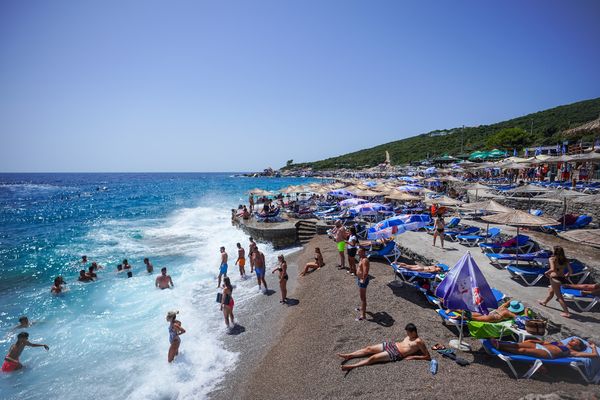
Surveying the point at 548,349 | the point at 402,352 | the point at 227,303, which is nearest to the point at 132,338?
the point at 227,303

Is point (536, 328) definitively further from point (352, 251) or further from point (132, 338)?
point (132, 338)

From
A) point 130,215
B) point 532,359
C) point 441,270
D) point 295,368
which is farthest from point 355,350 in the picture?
point 130,215

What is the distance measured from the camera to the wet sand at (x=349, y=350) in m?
4.52

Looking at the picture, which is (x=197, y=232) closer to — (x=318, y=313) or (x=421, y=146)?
(x=318, y=313)

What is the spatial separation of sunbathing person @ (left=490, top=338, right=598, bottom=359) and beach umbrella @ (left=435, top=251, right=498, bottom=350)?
27.5 inches

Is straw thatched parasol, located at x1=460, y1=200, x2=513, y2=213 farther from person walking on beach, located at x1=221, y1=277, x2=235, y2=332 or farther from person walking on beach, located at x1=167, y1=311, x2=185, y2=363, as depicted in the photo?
person walking on beach, located at x1=167, y1=311, x2=185, y2=363

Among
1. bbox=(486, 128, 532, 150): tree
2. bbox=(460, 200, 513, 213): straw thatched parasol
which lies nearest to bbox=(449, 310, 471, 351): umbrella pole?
bbox=(460, 200, 513, 213): straw thatched parasol

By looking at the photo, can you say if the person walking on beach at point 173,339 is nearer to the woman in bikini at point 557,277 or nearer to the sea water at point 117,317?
the sea water at point 117,317

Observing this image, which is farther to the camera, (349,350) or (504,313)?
(349,350)

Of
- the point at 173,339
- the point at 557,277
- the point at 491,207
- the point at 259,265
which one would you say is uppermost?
the point at 491,207

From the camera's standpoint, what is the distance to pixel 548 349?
4754 millimetres

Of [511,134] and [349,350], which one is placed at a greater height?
[511,134]

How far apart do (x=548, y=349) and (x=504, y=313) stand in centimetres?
100

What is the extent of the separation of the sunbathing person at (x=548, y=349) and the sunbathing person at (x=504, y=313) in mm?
634
